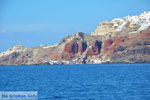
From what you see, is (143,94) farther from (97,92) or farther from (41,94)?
(41,94)

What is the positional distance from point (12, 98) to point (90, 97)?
16.6m

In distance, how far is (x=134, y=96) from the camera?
5381cm

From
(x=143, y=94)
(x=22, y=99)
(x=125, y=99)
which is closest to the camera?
(x=22, y=99)

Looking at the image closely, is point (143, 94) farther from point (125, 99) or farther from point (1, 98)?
point (1, 98)

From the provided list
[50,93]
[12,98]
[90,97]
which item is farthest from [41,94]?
[12,98]

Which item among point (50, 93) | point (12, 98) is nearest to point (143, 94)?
point (50, 93)

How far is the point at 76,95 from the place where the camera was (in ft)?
184

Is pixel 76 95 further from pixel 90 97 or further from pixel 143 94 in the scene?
pixel 143 94

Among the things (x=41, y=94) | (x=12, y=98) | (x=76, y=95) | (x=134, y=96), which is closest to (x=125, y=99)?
(x=134, y=96)

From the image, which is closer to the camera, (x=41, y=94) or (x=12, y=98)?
(x=12, y=98)

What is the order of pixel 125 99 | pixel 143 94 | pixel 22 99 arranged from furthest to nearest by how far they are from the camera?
1. pixel 143 94
2. pixel 125 99
3. pixel 22 99

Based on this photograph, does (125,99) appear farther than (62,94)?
No

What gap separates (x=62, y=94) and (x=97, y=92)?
460 cm

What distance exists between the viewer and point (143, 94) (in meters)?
56.0
